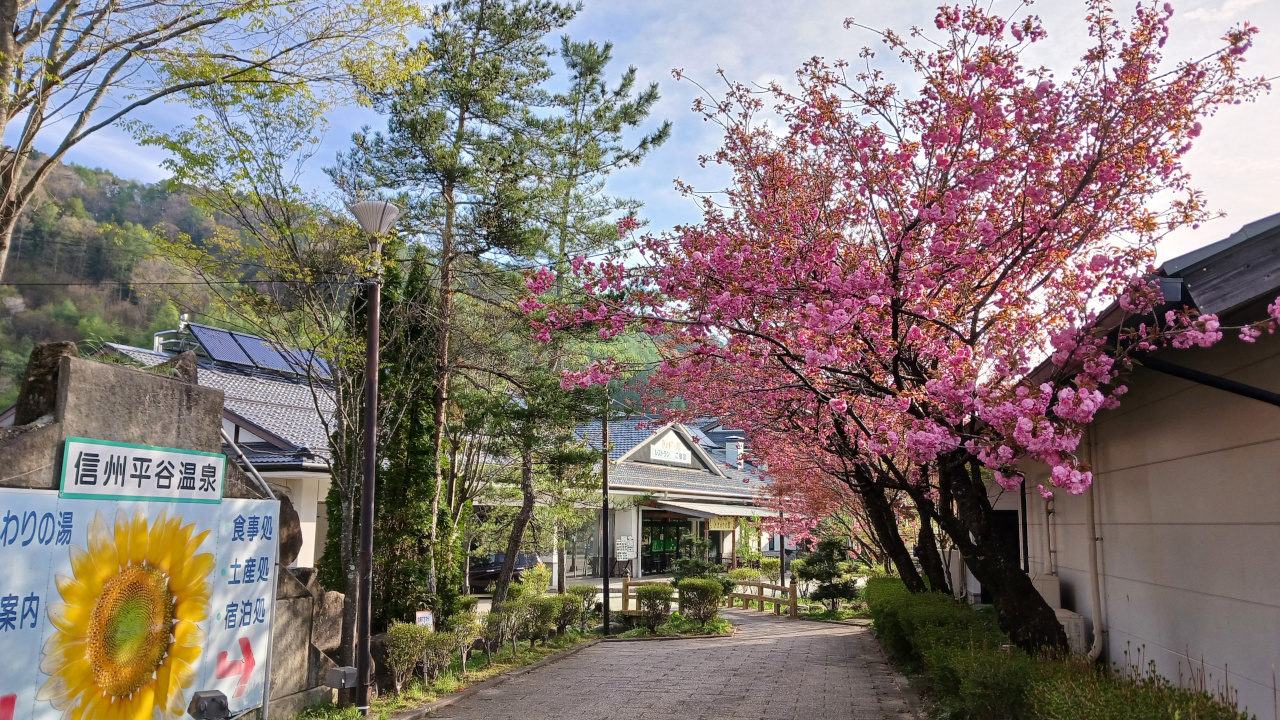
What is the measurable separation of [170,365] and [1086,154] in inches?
331

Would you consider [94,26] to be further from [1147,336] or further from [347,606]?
[1147,336]

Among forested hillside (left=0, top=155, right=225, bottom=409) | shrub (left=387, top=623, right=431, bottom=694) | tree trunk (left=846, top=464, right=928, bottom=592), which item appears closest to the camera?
shrub (left=387, top=623, right=431, bottom=694)

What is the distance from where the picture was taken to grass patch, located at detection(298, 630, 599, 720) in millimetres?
8477

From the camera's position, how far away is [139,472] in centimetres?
622

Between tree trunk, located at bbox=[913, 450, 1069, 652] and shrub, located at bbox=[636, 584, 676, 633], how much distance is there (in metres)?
10.5

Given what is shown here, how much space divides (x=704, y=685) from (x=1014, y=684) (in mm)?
5842

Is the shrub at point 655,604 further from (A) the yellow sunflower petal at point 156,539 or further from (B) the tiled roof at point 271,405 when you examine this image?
(A) the yellow sunflower petal at point 156,539

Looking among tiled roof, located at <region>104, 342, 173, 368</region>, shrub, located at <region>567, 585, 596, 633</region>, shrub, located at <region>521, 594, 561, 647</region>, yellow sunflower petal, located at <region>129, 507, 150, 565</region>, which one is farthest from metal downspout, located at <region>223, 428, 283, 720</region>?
shrub, located at <region>567, 585, 596, 633</region>

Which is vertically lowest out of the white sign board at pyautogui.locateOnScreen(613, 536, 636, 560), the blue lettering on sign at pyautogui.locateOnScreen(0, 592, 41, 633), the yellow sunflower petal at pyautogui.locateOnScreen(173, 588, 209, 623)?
the white sign board at pyautogui.locateOnScreen(613, 536, 636, 560)

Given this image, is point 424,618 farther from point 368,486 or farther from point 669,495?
point 669,495

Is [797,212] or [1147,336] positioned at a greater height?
[797,212]

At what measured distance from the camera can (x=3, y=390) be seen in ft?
82.5

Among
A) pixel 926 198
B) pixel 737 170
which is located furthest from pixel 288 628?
pixel 926 198

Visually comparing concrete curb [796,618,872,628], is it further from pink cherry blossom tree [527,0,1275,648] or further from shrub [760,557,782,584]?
pink cherry blossom tree [527,0,1275,648]
